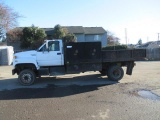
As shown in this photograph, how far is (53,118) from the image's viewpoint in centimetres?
756

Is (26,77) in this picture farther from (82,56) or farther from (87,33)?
(87,33)

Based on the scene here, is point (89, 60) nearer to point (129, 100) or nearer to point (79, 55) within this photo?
point (79, 55)

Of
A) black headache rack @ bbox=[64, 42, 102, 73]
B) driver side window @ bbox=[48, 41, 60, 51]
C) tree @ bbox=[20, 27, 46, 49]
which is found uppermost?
tree @ bbox=[20, 27, 46, 49]

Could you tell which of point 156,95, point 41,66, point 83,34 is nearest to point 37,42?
point 83,34

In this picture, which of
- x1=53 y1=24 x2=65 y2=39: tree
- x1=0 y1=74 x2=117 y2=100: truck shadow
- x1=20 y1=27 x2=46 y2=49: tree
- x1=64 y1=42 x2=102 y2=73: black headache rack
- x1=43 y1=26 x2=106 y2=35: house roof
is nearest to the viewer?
x1=0 y1=74 x2=117 y2=100: truck shadow

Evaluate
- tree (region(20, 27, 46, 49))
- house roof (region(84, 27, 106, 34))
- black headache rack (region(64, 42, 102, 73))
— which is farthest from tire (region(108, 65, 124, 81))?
house roof (region(84, 27, 106, 34))

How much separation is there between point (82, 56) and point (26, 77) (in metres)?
3.18

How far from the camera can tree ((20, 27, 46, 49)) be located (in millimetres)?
45031

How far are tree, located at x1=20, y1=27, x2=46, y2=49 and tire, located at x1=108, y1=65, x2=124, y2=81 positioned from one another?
31481 mm

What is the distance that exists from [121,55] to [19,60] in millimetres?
5647

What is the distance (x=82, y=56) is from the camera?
13789 mm

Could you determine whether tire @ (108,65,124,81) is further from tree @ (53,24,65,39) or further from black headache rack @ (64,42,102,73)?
tree @ (53,24,65,39)

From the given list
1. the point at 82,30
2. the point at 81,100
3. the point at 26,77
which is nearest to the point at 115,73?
the point at 26,77

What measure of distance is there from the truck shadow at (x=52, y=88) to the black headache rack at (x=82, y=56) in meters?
0.86
